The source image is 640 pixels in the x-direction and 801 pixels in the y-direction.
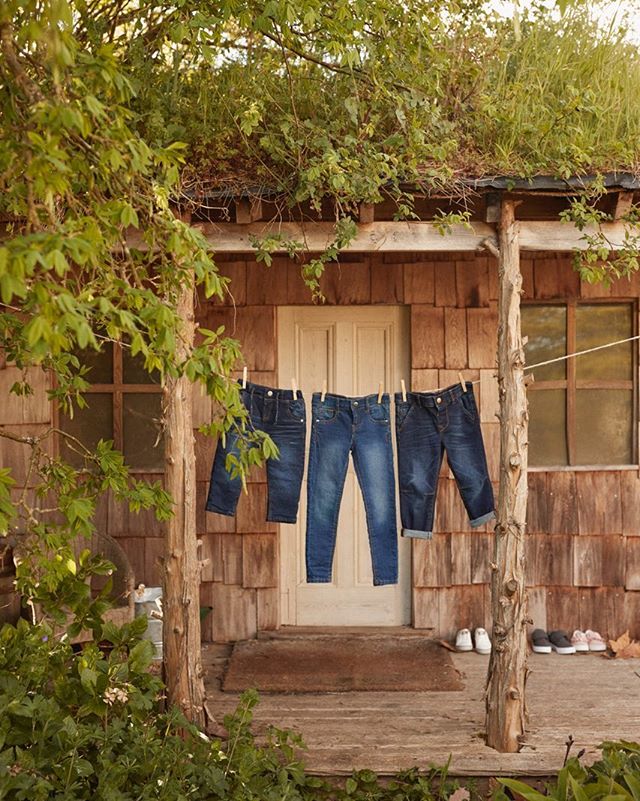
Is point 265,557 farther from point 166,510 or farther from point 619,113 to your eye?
point 619,113

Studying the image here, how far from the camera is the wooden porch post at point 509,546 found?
4457 millimetres

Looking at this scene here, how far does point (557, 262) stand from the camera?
20.0 ft

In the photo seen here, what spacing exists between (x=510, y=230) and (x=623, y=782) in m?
2.78

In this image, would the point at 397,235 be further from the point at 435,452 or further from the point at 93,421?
the point at 93,421

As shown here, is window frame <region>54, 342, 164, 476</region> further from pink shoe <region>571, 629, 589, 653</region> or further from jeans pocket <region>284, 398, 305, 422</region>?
pink shoe <region>571, 629, 589, 653</region>

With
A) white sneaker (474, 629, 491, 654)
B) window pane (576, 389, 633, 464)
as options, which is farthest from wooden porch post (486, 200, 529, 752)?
window pane (576, 389, 633, 464)

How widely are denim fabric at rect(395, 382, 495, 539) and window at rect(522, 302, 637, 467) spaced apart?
37.0 inches

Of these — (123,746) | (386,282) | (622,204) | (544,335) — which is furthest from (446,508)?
(123,746)

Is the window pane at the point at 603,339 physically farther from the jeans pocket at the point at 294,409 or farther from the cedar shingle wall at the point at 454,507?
the jeans pocket at the point at 294,409

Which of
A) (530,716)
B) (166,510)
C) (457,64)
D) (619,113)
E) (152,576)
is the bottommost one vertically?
(530,716)

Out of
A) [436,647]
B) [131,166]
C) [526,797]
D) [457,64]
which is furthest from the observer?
[436,647]

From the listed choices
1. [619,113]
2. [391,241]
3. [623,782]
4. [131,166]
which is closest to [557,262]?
[619,113]

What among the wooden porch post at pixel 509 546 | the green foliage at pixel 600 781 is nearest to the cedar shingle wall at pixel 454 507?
the wooden porch post at pixel 509 546

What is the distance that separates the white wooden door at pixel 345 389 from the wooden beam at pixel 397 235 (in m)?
1.32
